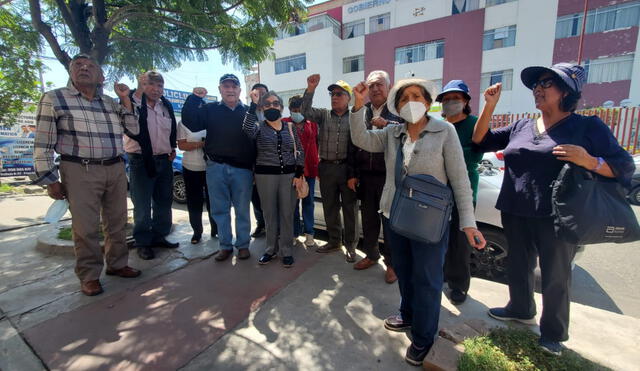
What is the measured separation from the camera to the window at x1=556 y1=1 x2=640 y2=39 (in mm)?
14656

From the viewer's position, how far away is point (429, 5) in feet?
61.2

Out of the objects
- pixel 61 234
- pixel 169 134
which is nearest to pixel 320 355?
pixel 169 134

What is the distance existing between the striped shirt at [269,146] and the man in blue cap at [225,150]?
221 mm

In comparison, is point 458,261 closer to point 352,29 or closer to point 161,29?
point 161,29

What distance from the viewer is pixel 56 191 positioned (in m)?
2.63

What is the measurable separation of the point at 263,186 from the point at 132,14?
268cm

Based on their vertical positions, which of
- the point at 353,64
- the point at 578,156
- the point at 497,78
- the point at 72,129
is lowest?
the point at 578,156

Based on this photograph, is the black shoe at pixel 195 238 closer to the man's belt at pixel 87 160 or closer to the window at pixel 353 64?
the man's belt at pixel 87 160

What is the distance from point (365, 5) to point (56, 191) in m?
23.0

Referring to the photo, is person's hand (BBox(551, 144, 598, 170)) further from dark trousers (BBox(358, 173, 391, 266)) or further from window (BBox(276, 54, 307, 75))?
window (BBox(276, 54, 307, 75))

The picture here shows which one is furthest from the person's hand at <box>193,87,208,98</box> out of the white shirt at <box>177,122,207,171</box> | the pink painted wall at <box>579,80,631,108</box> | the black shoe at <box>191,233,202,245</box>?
the pink painted wall at <box>579,80,631,108</box>

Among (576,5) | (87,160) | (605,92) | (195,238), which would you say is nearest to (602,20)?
(576,5)

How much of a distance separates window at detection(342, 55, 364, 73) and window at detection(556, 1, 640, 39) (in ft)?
36.2

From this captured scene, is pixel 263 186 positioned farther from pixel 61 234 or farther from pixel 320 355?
pixel 61 234
